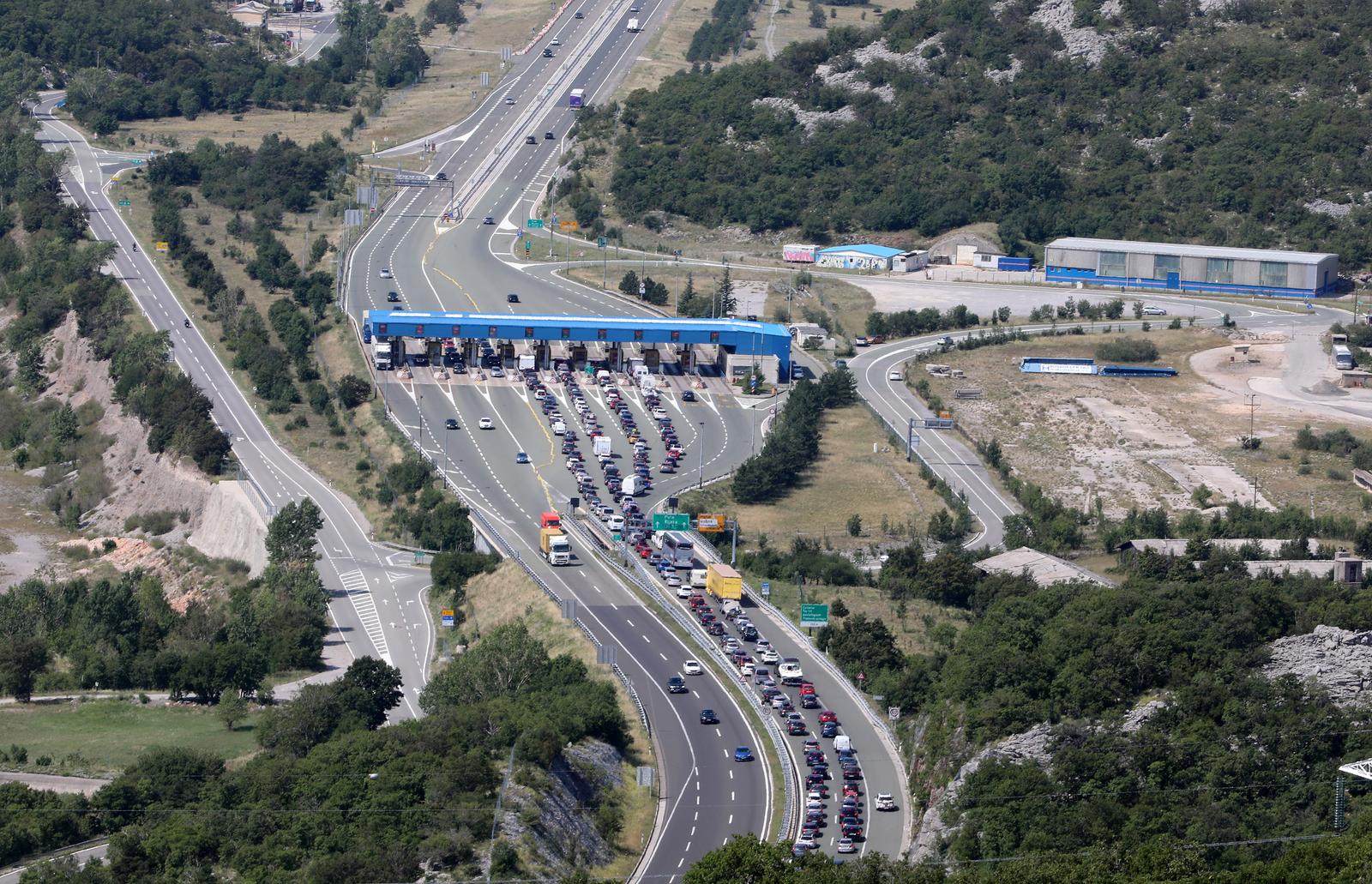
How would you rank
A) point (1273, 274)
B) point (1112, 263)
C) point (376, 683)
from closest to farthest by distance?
point (376, 683)
point (1273, 274)
point (1112, 263)

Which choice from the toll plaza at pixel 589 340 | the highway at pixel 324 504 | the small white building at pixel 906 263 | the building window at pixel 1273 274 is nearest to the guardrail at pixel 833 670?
the highway at pixel 324 504

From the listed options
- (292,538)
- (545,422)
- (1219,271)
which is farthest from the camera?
(1219,271)

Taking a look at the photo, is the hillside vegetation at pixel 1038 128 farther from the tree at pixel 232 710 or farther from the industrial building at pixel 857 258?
the tree at pixel 232 710

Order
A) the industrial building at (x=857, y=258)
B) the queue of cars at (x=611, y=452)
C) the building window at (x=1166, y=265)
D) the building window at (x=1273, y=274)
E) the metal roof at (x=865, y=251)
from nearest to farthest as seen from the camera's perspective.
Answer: the queue of cars at (x=611, y=452), the building window at (x=1273, y=274), the building window at (x=1166, y=265), the industrial building at (x=857, y=258), the metal roof at (x=865, y=251)

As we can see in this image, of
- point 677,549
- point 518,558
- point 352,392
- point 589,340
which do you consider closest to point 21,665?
point 518,558

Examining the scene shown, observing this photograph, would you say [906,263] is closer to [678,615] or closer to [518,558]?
[518,558]

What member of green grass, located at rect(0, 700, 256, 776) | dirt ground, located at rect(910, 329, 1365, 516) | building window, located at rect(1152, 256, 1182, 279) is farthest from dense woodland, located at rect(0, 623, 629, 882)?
building window, located at rect(1152, 256, 1182, 279)

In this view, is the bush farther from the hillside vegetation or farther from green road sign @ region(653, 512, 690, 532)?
green road sign @ region(653, 512, 690, 532)
